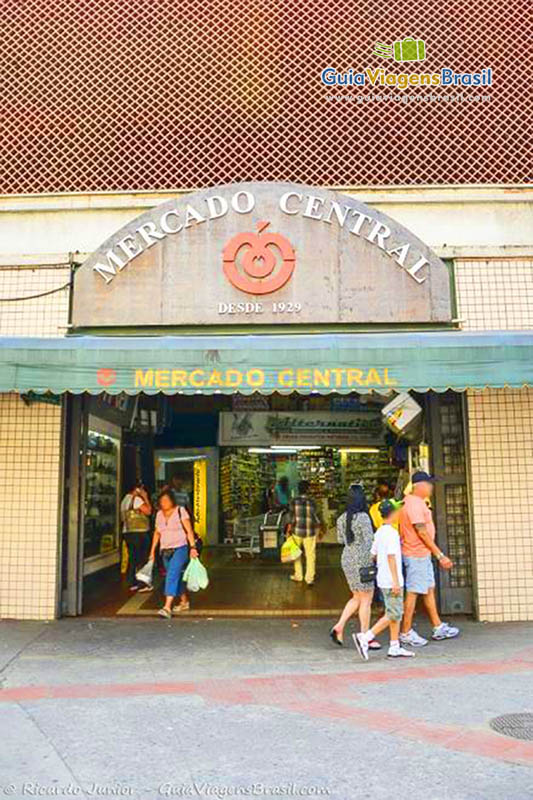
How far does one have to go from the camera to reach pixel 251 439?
1602 centimetres

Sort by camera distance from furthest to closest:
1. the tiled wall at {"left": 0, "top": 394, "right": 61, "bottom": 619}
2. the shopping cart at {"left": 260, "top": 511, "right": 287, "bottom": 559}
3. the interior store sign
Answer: the interior store sign < the shopping cart at {"left": 260, "top": 511, "right": 287, "bottom": 559} < the tiled wall at {"left": 0, "top": 394, "right": 61, "bottom": 619}

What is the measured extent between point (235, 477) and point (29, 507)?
353 inches

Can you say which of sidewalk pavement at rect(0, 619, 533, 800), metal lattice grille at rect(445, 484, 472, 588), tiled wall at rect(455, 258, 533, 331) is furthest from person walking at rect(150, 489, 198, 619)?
tiled wall at rect(455, 258, 533, 331)

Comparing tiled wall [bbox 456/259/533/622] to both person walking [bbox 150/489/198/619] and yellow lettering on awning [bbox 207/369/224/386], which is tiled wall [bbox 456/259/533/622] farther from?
person walking [bbox 150/489/198/619]

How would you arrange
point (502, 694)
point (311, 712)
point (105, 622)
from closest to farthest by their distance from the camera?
point (311, 712)
point (502, 694)
point (105, 622)

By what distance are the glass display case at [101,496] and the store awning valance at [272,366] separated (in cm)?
242

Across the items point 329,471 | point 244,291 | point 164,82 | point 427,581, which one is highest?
point 164,82

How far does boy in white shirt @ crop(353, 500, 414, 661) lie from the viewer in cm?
686

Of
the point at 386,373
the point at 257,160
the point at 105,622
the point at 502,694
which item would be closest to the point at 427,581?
the point at 502,694

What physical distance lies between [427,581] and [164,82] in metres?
7.51

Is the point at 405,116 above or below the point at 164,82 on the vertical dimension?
below

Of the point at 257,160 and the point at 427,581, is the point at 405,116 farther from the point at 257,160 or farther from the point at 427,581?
the point at 427,581

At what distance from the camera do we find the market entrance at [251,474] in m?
9.05

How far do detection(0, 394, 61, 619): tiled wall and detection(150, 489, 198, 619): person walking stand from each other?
4.24 feet
